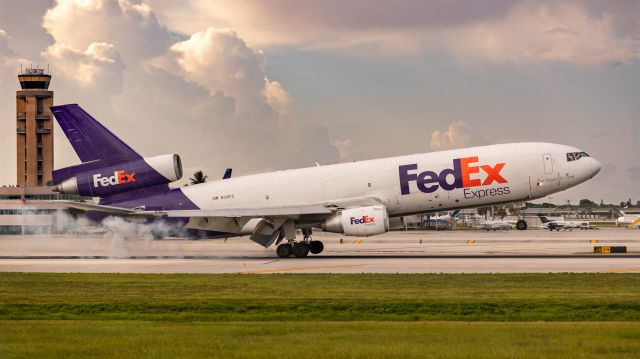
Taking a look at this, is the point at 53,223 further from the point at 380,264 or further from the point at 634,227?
the point at 634,227

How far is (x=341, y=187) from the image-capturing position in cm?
4662

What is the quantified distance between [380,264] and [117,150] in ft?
58.4

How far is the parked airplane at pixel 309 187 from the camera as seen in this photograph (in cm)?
4491

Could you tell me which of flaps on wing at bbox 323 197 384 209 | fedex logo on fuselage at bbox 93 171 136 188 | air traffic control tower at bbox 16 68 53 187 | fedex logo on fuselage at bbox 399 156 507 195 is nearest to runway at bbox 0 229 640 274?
flaps on wing at bbox 323 197 384 209

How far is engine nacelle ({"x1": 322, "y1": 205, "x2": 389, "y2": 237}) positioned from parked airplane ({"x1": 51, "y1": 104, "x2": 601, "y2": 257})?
5 cm

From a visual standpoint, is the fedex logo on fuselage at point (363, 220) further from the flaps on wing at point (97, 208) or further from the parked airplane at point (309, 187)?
the flaps on wing at point (97, 208)

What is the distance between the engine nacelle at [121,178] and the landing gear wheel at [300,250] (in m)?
8.81

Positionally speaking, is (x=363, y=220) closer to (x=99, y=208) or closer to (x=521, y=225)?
(x=99, y=208)

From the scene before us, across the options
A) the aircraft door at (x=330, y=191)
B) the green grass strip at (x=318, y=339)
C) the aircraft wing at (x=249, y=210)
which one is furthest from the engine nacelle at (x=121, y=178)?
the green grass strip at (x=318, y=339)

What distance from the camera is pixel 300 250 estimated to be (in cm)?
4566

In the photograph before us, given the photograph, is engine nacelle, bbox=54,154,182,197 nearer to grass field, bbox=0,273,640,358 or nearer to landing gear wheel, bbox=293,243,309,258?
landing gear wheel, bbox=293,243,309,258

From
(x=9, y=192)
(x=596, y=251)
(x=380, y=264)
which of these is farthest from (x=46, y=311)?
(x=9, y=192)

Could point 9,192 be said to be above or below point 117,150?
above

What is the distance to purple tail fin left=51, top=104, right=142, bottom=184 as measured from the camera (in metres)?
47.8
